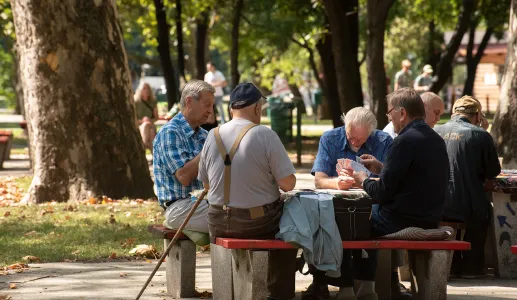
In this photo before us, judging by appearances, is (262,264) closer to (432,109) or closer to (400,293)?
(400,293)

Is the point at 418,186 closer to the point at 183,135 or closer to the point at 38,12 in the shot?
the point at 183,135

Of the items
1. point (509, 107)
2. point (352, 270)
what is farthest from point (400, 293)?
point (509, 107)

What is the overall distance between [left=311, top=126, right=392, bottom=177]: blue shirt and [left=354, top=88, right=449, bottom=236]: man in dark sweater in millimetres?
797

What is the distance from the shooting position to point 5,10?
30625 mm

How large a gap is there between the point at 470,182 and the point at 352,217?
89.1 inches

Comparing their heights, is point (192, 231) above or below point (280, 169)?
below

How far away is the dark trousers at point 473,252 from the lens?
9984 millimetres

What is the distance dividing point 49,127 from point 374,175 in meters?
6.93

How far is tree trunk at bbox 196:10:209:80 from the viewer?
33.7 metres

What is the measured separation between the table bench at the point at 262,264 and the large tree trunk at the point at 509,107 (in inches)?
412

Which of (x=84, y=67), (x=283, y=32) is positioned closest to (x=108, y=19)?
(x=84, y=67)

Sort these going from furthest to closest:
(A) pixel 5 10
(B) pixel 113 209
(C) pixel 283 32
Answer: (C) pixel 283 32 → (A) pixel 5 10 → (B) pixel 113 209

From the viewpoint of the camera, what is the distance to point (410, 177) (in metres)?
8.16

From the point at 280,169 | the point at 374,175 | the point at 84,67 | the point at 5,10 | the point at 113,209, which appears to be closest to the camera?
the point at 280,169
